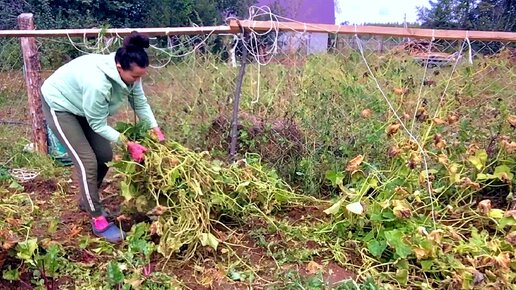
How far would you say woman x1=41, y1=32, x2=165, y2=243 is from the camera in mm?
2916

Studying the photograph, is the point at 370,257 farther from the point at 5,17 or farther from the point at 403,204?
the point at 5,17

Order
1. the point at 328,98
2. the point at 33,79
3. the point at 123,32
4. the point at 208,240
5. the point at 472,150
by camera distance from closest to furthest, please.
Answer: the point at 208,240 < the point at 472,150 < the point at 123,32 < the point at 328,98 < the point at 33,79

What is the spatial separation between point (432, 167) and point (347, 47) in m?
1.97

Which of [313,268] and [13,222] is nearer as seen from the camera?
[313,268]

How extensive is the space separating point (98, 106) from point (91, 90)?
0.34 ft

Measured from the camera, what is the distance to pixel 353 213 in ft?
9.97

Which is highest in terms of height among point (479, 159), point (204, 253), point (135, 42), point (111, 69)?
point (135, 42)

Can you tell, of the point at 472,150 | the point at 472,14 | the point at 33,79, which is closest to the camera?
the point at 472,150

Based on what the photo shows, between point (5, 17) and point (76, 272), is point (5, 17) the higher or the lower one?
the higher one

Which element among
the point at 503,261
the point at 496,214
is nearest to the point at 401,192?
the point at 496,214

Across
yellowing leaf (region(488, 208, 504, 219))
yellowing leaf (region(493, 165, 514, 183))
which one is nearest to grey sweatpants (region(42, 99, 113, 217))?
yellowing leaf (region(488, 208, 504, 219))

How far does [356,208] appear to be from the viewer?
2895mm

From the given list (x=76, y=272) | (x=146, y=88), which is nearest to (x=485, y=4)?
(x=146, y=88)

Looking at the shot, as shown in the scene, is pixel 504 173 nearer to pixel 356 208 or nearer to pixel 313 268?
pixel 356 208
